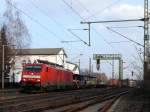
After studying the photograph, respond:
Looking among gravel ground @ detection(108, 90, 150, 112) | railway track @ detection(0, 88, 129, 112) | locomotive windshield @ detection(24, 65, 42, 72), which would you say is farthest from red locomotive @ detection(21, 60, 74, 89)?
gravel ground @ detection(108, 90, 150, 112)

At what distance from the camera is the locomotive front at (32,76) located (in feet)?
163

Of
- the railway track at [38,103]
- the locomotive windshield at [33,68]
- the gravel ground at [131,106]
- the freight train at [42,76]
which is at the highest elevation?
the locomotive windshield at [33,68]

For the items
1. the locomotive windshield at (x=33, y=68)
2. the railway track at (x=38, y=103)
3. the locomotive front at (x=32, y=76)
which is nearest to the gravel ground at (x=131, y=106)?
the railway track at (x=38, y=103)

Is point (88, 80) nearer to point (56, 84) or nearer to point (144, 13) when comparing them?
point (56, 84)

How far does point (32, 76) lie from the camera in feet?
165

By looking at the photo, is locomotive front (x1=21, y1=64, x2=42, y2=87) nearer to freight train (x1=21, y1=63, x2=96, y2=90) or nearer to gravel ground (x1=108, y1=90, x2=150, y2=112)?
freight train (x1=21, y1=63, x2=96, y2=90)

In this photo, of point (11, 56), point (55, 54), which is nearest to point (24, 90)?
point (11, 56)

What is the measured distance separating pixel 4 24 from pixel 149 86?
132 feet

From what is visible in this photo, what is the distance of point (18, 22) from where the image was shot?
253 ft

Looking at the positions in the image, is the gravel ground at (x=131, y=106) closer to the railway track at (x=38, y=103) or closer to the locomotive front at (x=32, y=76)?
the railway track at (x=38, y=103)

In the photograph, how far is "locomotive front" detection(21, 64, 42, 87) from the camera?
163 feet

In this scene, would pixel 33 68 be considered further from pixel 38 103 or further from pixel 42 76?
pixel 38 103

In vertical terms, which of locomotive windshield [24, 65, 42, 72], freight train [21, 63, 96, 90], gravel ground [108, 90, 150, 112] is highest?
locomotive windshield [24, 65, 42, 72]

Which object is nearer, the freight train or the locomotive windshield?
the freight train
